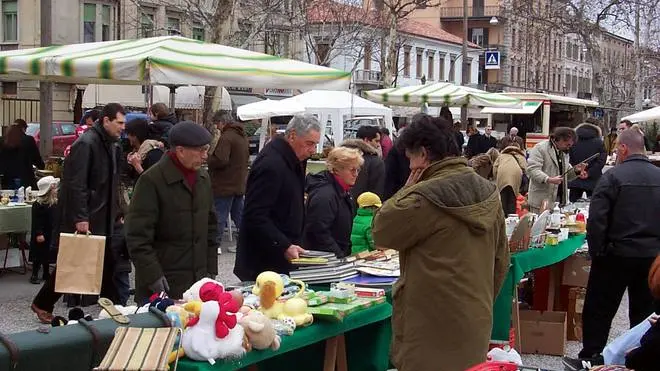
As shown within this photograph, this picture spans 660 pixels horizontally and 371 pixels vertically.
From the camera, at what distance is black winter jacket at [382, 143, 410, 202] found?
26.6ft

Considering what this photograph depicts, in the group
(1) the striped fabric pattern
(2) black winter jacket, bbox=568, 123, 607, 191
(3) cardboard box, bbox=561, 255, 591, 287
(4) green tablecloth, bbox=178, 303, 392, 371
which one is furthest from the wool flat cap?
(2) black winter jacket, bbox=568, 123, 607, 191

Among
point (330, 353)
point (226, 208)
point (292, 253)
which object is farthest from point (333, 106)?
point (330, 353)

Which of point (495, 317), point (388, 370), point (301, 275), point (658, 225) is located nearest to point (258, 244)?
point (301, 275)

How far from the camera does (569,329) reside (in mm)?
7285

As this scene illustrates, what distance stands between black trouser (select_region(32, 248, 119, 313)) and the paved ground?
0.17m

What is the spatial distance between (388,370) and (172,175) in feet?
6.11

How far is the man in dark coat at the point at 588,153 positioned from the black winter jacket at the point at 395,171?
3980mm

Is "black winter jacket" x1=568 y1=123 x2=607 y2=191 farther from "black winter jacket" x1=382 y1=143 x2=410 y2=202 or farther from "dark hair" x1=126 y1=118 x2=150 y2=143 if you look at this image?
"dark hair" x1=126 y1=118 x2=150 y2=143

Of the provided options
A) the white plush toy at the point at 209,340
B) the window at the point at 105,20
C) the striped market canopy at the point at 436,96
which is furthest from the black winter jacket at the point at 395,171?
the window at the point at 105,20

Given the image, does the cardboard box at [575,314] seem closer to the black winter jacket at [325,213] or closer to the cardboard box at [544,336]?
the cardboard box at [544,336]

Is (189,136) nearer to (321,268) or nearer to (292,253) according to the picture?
(292,253)

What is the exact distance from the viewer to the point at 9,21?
112ft

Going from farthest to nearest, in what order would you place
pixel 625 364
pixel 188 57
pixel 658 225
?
pixel 188 57 < pixel 658 225 < pixel 625 364

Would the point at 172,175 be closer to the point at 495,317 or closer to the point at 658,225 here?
the point at 495,317
